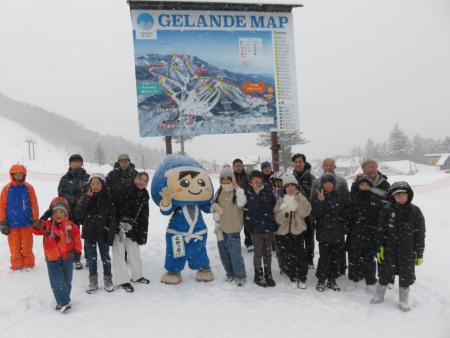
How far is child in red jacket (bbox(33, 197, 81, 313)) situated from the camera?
13.5 feet

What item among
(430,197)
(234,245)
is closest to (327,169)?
(234,245)

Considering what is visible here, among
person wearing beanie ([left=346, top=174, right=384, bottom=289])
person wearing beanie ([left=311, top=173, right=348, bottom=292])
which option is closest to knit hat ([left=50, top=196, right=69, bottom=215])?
person wearing beanie ([left=311, top=173, right=348, bottom=292])

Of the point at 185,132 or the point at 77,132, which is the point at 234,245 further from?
the point at 77,132

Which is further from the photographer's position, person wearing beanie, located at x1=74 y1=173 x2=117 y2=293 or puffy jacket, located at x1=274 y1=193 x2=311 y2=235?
puffy jacket, located at x1=274 y1=193 x2=311 y2=235

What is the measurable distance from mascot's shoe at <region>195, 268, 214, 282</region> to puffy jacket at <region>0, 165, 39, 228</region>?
2.85m

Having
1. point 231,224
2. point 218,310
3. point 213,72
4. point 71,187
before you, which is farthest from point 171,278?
point 213,72

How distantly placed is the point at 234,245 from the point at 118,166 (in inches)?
93.2

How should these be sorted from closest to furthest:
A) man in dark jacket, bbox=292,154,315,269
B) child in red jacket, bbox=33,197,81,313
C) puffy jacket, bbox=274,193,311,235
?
child in red jacket, bbox=33,197,81,313 → puffy jacket, bbox=274,193,311,235 → man in dark jacket, bbox=292,154,315,269

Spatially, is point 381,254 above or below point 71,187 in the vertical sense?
below

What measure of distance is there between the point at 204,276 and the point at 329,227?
7.00 feet

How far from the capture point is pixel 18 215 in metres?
5.28

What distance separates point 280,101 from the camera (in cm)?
810

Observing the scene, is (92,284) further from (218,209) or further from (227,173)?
(227,173)

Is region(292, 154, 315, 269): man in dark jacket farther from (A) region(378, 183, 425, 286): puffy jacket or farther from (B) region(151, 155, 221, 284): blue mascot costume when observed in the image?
(B) region(151, 155, 221, 284): blue mascot costume
